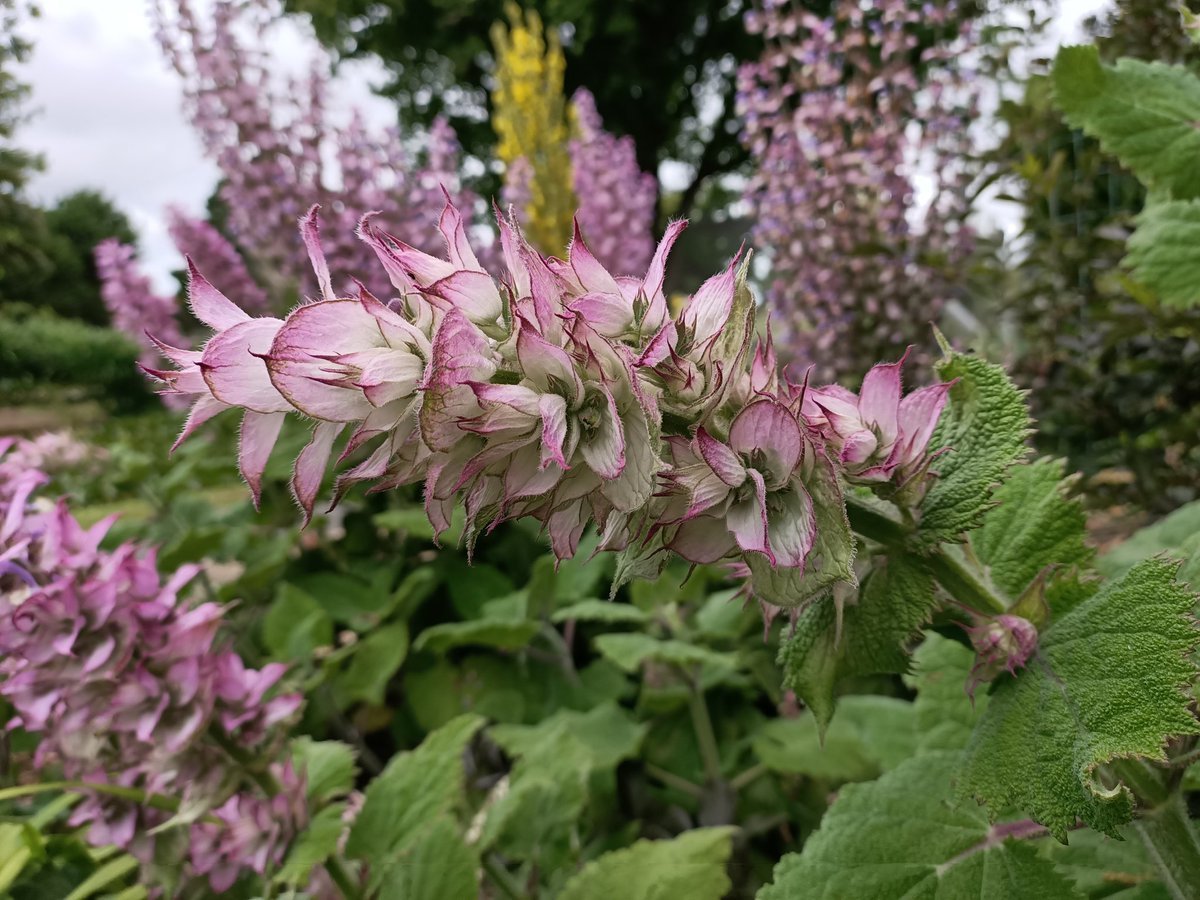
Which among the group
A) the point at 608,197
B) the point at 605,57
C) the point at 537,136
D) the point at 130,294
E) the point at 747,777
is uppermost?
the point at 605,57

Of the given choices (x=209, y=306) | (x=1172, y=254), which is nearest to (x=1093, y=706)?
(x=209, y=306)

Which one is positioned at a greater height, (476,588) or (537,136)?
(537,136)

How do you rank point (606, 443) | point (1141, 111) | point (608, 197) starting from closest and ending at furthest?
point (606, 443) < point (1141, 111) < point (608, 197)

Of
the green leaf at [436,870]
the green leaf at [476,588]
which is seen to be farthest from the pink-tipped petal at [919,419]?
the green leaf at [476,588]

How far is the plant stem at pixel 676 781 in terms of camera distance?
1.57 meters

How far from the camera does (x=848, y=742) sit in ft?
4.83

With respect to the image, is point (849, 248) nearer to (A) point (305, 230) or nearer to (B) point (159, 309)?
(A) point (305, 230)

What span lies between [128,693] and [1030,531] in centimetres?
102

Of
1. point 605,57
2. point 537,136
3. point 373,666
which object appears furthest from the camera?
point 605,57

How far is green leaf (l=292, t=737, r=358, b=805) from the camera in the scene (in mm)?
1208

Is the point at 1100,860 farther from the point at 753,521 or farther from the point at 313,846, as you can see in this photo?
the point at 313,846

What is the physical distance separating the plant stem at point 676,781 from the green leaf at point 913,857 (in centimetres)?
86

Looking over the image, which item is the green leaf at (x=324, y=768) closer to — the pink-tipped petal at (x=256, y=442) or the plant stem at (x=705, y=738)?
the plant stem at (x=705, y=738)

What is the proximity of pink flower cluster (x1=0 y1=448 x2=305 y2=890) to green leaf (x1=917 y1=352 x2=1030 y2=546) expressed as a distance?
88 centimetres
